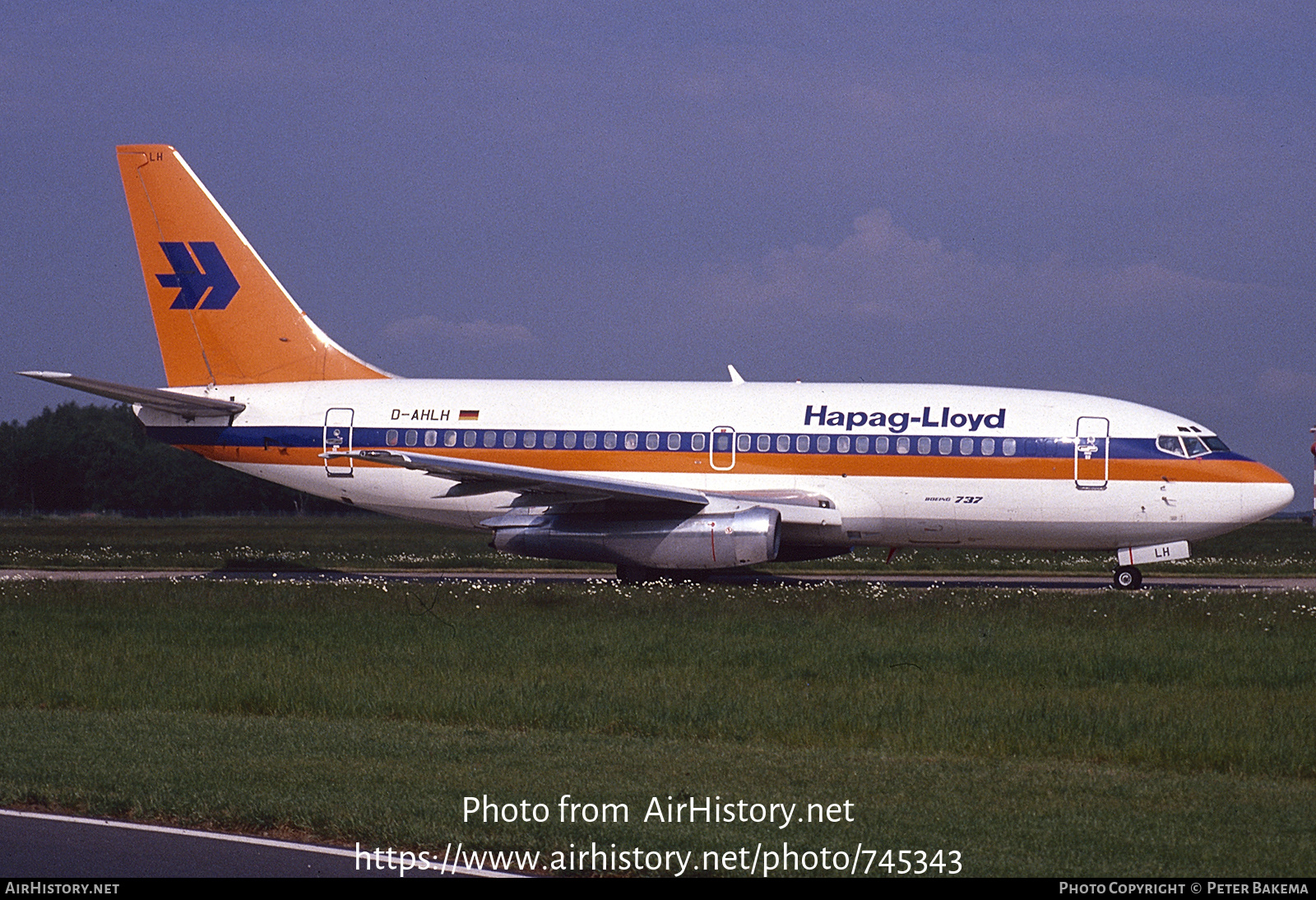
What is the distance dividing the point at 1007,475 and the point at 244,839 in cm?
1947

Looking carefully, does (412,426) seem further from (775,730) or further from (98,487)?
(98,487)

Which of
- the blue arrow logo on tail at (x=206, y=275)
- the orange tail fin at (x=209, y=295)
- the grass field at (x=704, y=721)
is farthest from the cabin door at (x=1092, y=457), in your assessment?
the blue arrow logo on tail at (x=206, y=275)

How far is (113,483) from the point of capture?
9181 cm

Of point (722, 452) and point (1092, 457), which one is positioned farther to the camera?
point (722, 452)

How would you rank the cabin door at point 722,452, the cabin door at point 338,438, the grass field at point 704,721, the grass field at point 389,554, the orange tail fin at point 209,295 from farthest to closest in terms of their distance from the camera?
the grass field at point 389,554, the orange tail fin at point 209,295, the cabin door at point 338,438, the cabin door at point 722,452, the grass field at point 704,721

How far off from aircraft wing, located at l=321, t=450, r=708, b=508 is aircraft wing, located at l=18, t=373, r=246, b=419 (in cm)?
426

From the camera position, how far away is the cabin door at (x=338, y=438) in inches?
1089

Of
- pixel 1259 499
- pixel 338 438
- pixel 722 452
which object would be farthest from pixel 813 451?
pixel 338 438

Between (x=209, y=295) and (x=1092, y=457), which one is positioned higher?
(x=209, y=295)

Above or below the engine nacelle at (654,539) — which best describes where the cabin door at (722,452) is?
above

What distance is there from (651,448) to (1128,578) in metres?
9.47

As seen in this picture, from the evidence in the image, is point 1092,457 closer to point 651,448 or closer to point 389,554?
point 651,448

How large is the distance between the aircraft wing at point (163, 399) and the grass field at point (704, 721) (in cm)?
550

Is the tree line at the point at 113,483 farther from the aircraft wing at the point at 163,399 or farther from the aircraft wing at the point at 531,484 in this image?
the aircraft wing at the point at 531,484
